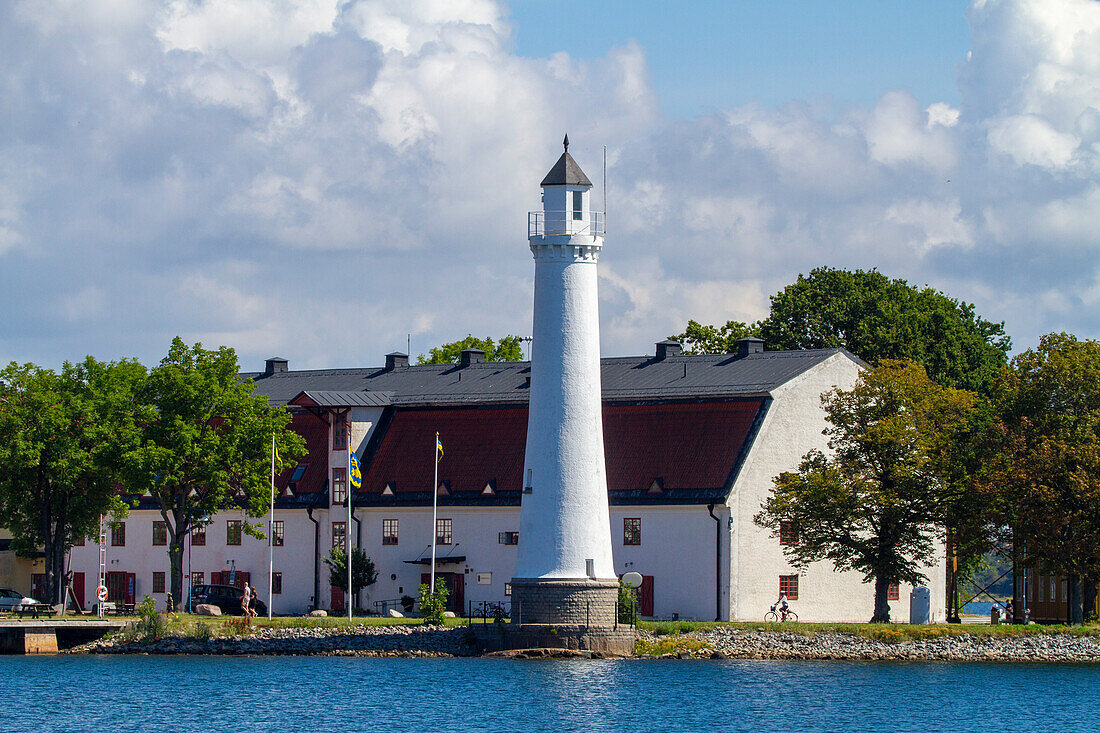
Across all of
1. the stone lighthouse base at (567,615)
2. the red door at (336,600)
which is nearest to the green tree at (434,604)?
the stone lighthouse base at (567,615)

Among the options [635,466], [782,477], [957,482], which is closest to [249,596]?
[635,466]

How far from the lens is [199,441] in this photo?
8000 centimetres

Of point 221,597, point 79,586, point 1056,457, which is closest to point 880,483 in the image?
point 1056,457

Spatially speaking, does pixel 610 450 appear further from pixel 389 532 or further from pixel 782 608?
pixel 389 532

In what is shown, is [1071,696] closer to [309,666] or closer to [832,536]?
[832,536]

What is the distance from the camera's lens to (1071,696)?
199 ft

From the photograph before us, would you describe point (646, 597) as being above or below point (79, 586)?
above

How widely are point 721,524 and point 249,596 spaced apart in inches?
733

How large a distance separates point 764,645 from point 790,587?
9.22m

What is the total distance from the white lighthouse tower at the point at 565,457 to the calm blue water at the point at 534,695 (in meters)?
2.47

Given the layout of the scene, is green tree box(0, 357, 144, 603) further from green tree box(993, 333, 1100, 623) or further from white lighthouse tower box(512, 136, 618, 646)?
green tree box(993, 333, 1100, 623)

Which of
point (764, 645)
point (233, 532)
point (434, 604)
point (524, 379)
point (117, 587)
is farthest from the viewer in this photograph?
point (117, 587)

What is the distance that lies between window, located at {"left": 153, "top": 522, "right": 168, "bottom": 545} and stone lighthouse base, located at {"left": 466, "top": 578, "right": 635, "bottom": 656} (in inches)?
1103

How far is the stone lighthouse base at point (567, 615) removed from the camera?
6650 cm
